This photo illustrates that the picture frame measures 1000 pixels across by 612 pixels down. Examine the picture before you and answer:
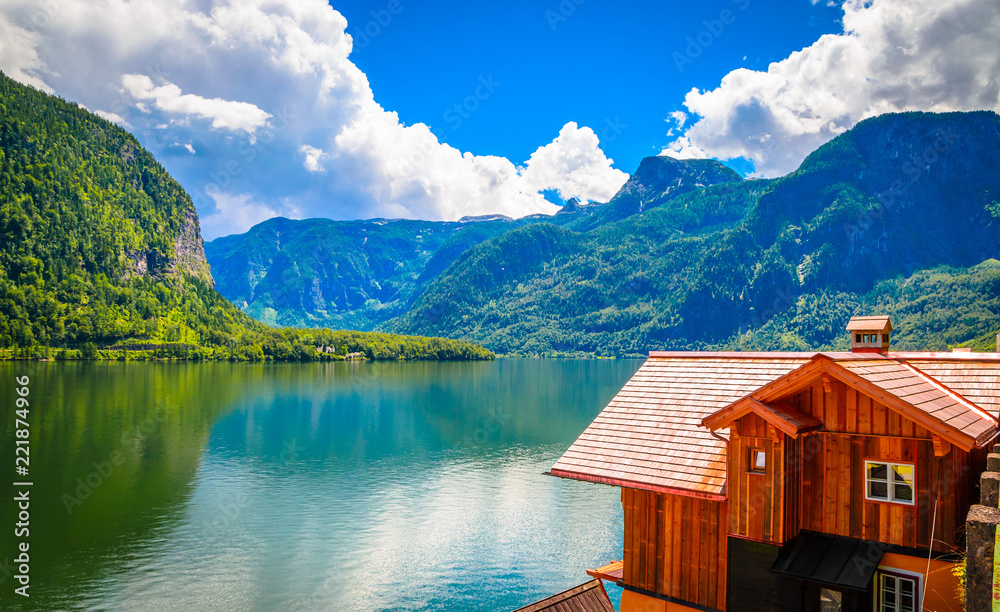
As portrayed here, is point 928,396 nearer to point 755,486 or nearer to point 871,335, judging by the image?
point 755,486

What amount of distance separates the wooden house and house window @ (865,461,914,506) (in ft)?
0.06

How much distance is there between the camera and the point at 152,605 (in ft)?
77.2

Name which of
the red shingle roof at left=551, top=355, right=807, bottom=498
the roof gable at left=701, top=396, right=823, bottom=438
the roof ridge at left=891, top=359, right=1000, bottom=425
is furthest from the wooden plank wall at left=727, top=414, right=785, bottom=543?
the roof ridge at left=891, top=359, right=1000, bottom=425

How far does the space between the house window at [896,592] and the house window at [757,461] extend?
2.63 meters

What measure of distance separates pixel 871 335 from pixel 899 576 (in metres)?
7.57

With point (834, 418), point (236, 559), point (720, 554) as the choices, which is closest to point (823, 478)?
point (834, 418)

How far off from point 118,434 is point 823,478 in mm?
61836

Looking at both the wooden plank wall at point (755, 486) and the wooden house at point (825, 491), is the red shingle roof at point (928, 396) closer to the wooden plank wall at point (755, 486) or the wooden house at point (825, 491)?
the wooden house at point (825, 491)

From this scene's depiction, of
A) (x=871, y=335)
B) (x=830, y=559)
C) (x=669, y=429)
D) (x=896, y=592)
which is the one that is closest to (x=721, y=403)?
(x=669, y=429)

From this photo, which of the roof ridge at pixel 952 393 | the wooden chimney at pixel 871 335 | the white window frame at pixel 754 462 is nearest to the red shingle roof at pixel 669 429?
the white window frame at pixel 754 462

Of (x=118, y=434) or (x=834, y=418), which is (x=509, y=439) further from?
(x=834, y=418)

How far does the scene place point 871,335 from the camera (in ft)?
55.1

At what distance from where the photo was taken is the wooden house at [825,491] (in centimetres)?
1073

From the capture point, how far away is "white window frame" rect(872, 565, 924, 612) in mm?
10906
